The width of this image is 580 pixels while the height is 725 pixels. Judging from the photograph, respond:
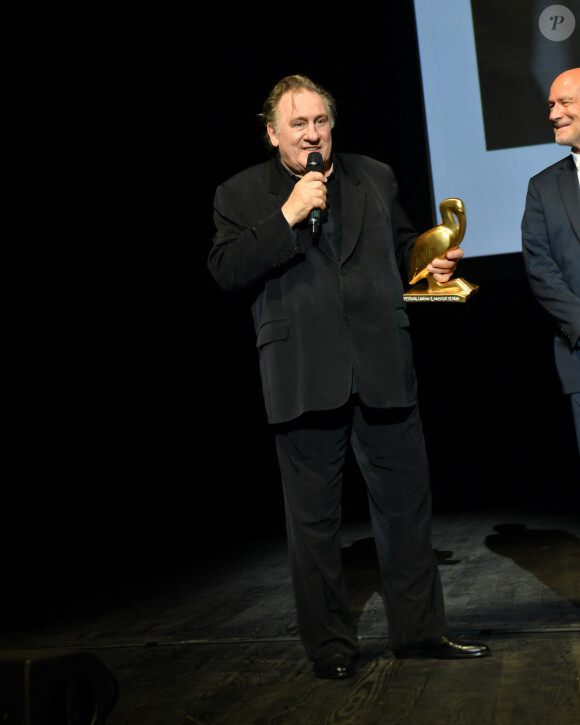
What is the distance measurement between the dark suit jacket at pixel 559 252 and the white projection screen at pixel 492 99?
3.92 feet

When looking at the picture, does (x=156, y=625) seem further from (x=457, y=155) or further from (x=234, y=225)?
(x=457, y=155)

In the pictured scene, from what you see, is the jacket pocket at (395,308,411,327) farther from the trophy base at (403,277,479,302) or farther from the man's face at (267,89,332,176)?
the man's face at (267,89,332,176)

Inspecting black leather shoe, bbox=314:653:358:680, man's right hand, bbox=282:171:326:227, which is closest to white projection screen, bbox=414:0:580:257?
man's right hand, bbox=282:171:326:227

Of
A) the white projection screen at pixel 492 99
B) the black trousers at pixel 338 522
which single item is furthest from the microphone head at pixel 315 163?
the white projection screen at pixel 492 99

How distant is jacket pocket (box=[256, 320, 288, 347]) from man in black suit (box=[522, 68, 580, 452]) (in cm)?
74

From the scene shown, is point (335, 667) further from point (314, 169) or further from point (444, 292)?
point (314, 169)

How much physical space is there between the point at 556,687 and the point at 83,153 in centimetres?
353

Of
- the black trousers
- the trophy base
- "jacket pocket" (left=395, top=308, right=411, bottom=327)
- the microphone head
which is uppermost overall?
the microphone head

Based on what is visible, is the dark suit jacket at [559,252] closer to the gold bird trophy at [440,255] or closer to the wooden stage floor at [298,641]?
the gold bird trophy at [440,255]

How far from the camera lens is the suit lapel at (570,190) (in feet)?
7.68

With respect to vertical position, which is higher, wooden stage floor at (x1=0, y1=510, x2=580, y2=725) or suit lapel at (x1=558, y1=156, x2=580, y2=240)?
suit lapel at (x1=558, y1=156, x2=580, y2=240)

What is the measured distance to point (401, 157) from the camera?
3844 mm

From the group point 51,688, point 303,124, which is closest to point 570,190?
point 303,124

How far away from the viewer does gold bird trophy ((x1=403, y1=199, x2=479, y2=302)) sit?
6.74 ft
